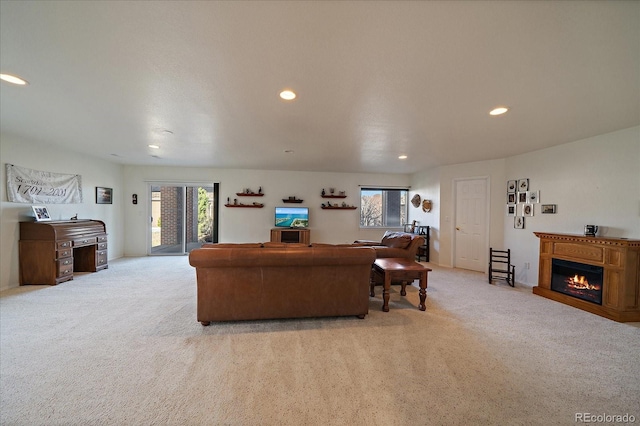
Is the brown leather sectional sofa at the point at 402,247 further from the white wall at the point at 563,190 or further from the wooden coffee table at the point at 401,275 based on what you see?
the white wall at the point at 563,190

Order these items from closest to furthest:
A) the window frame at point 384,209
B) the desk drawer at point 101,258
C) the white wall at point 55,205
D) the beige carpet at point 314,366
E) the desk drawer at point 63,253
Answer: the beige carpet at point 314,366
the white wall at point 55,205
the desk drawer at point 63,253
the desk drawer at point 101,258
the window frame at point 384,209

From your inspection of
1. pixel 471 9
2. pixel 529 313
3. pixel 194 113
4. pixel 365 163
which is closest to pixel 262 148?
pixel 194 113

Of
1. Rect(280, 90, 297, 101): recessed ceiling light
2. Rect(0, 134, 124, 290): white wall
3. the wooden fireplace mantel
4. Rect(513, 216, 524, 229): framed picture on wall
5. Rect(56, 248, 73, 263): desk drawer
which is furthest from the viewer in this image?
Rect(513, 216, 524, 229): framed picture on wall

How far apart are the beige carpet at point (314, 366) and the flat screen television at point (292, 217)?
3.73m

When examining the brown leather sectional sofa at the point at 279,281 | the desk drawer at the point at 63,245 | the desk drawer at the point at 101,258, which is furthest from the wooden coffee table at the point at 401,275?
the desk drawer at the point at 101,258

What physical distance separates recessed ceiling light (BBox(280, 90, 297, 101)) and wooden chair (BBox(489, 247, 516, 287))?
14.0 ft

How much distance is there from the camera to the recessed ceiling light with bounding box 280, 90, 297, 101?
2.10 meters

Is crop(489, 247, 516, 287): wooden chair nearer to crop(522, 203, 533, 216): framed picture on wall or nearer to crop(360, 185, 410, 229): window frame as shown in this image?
crop(522, 203, 533, 216): framed picture on wall

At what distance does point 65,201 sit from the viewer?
176 inches

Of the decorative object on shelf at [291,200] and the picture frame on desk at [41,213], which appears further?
the decorative object on shelf at [291,200]

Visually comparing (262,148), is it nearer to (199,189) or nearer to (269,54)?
(269,54)

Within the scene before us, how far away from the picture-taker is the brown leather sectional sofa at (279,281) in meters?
2.47

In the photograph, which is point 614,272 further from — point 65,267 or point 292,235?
point 65,267

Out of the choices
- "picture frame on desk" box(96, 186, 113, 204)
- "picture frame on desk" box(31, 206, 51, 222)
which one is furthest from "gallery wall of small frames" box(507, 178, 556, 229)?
"picture frame on desk" box(96, 186, 113, 204)
